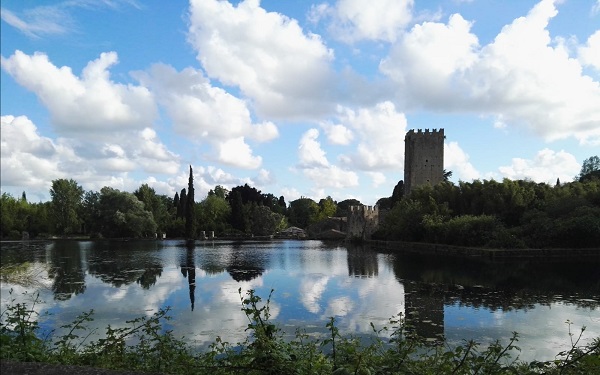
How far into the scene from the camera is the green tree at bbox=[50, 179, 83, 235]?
68.0 m

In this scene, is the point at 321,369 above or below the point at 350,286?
above

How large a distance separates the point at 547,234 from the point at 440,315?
2487 cm

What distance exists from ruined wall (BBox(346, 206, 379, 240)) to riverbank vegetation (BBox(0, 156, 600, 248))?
2.03 m

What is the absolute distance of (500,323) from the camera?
488 inches

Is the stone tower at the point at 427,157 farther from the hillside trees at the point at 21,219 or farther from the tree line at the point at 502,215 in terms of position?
the hillside trees at the point at 21,219

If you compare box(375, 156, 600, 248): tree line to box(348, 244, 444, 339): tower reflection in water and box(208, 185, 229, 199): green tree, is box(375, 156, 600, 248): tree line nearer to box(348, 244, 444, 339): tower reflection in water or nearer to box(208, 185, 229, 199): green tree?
box(348, 244, 444, 339): tower reflection in water

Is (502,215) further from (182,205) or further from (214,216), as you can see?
(182,205)

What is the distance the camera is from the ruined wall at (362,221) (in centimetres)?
6019

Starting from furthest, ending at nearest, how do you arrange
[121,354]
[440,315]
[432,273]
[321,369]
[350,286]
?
[432,273] < [350,286] < [440,315] < [121,354] < [321,369]

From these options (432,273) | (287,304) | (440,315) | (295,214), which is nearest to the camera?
(440,315)

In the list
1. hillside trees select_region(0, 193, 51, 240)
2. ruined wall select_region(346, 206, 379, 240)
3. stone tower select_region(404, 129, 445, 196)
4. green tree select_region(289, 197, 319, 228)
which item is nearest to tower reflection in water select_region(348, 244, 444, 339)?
ruined wall select_region(346, 206, 379, 240)

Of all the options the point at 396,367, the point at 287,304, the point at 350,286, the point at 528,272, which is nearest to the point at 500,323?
the point at 287,304

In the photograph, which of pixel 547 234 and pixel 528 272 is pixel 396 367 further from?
pixel 547 234

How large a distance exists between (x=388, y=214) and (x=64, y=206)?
153ft
